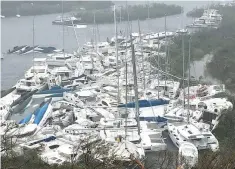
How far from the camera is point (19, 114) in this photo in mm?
9742

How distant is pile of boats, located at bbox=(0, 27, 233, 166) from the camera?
7.27 metres

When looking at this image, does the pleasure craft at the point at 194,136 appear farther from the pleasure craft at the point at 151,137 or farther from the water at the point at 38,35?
the water at the point at 38,35

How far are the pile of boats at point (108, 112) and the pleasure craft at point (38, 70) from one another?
0.03 metres

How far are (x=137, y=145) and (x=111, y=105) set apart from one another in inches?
112

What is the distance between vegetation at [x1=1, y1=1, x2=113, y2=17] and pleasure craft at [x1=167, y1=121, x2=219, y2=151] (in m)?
22.3

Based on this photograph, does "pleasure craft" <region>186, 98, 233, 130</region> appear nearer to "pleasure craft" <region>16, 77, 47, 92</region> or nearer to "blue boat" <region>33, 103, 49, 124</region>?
"blue boat" <region>33, 103, 49, 124</region>

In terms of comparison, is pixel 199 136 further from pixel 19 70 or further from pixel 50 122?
pixel 19 70

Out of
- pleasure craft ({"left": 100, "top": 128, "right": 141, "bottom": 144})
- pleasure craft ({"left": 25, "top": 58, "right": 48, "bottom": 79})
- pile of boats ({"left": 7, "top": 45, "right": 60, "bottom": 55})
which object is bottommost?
pleasure craft ({"left": 100, "top": 128, "right": 141, "bottom": 144})

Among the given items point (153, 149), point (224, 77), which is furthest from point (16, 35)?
point (153, 149)

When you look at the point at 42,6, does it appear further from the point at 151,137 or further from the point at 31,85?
the point at 151,137

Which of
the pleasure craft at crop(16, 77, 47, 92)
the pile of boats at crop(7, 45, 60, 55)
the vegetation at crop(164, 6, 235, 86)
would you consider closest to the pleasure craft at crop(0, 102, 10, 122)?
the pleasure craft at crop(16, 77, 47, 92)

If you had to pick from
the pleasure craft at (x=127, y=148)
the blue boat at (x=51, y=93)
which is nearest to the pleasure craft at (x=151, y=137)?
the pleasure craft at (x=127, y=148)

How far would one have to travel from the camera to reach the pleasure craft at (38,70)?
12.9 m

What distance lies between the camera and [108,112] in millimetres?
9461
